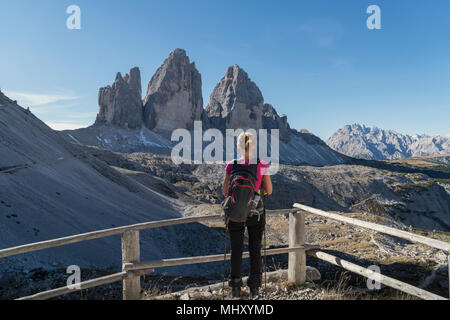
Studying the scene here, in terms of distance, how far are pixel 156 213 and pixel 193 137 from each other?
103989 mm

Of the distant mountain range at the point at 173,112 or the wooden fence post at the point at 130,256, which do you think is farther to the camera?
the distant mountain range at the point at 173,112

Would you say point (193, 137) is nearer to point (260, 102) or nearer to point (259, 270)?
point (260, 102)

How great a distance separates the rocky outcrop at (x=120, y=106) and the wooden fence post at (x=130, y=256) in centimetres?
11879

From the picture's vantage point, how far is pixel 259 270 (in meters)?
4.99

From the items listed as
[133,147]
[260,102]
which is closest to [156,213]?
[133,147]

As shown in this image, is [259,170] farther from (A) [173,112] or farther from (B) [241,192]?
(A) [173,112]

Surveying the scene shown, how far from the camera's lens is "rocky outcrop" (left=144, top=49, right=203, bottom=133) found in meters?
126

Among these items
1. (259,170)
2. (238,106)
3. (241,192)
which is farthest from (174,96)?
(241,192)

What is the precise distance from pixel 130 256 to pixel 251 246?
6.32 feet

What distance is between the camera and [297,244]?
5855mm

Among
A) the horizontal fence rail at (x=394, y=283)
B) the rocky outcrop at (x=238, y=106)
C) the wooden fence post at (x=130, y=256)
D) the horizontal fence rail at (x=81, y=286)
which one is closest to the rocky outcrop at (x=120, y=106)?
the rocky outcrop at (x=238, y=106)

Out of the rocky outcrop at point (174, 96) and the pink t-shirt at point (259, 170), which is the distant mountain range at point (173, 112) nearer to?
the rocky outcrop at point (174, 96)

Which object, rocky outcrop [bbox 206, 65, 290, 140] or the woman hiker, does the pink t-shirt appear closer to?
the woman hiker

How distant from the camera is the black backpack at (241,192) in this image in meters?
4.43
